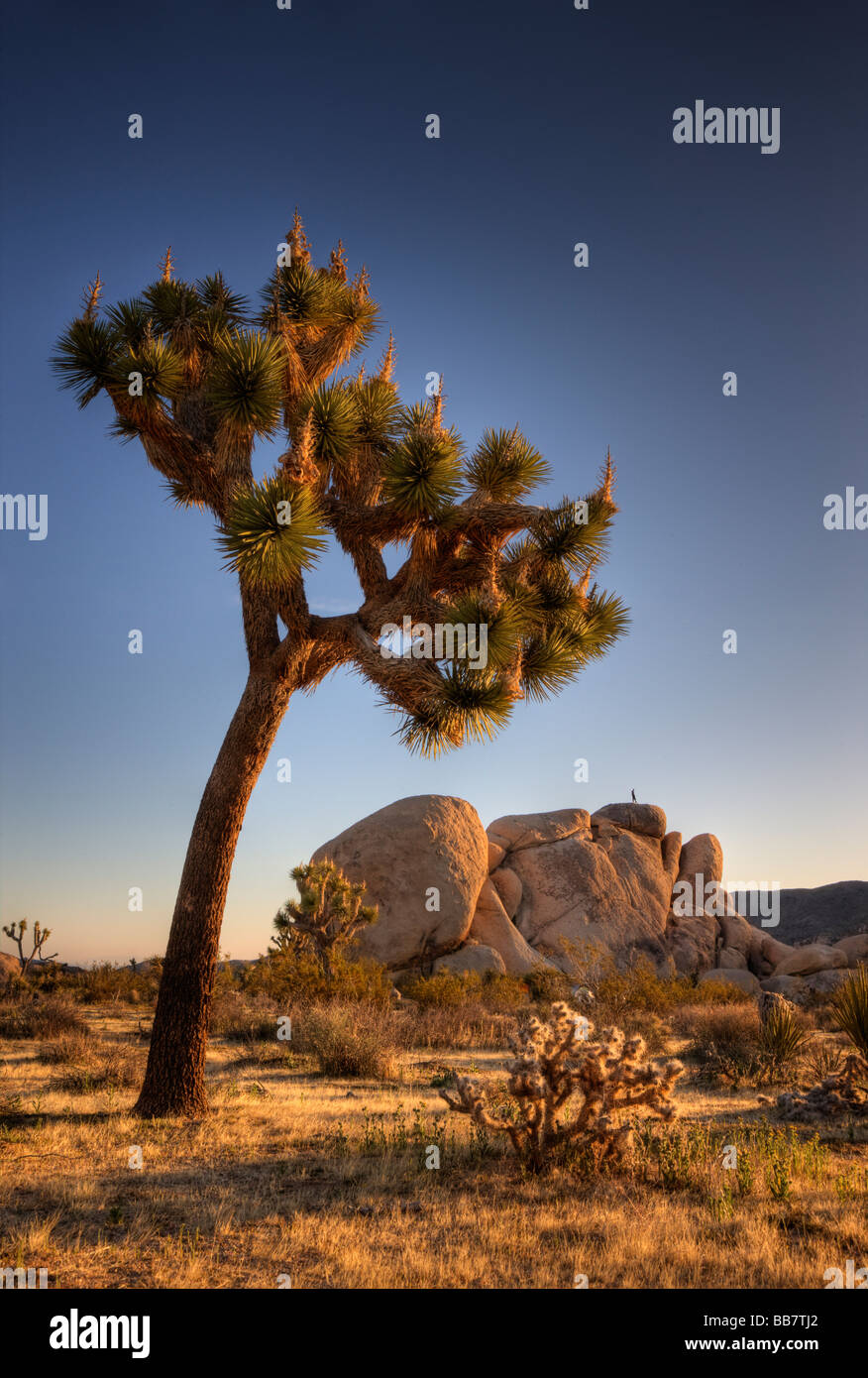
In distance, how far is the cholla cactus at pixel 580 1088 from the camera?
5938mm

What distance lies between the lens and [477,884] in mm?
24078

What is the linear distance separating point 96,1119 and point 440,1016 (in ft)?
26.2

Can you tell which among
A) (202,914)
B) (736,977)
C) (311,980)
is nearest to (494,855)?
(736,977)

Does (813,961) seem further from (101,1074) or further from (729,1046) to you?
(101,1074)

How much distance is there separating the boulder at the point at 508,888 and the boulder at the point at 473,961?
10.4 ft

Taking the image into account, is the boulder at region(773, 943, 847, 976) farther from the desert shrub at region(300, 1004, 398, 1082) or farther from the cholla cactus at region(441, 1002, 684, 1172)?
the cholla cactus at region(441, 1002, 684, 1172)

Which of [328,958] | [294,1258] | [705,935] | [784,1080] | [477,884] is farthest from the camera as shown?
[705,935]

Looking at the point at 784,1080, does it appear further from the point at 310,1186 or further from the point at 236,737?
the point at 236,737

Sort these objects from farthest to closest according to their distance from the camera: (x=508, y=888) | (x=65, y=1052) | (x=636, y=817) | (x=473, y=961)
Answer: (x=636, y=817), (x=508, y=888), (x=473, y=961), (x=65, y=1052)

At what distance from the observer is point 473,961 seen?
22391 millimetres

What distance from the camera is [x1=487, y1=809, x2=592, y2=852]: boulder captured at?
92.3 feet

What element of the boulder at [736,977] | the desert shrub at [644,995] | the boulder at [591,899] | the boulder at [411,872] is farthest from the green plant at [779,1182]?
the boulder at [736,977]

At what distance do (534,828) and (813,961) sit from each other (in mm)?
9533
